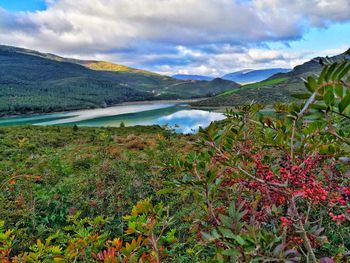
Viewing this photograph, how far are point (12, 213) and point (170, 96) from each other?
13381 cm

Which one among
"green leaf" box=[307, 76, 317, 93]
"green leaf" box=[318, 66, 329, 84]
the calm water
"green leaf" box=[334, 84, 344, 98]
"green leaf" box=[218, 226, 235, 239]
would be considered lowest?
the calm water

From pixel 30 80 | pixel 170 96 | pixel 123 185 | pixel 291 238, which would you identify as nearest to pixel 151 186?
pixel 123 185

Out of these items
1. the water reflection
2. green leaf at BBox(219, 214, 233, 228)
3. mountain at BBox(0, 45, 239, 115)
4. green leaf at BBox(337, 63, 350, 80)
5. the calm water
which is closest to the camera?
green leaf at BBox(337, 63, 350, 80)

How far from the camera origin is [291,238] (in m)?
1.24

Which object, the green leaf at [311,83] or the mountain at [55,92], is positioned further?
the mountain at [55,92]

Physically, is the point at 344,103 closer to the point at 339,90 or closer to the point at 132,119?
the point at 339,90

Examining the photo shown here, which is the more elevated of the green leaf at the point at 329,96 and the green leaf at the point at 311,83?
the green leaf at the point at 311,83

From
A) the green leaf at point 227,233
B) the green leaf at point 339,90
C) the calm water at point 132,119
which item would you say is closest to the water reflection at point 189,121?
the calm water at point 132,119

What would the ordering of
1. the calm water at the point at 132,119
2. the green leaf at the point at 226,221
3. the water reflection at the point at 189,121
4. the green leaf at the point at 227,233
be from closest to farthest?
the green leaf at the point at 227,233 < the green leaf at the point at 226,221 < the water reflection at the point at 189,121 < the calm water at the point at 132,119

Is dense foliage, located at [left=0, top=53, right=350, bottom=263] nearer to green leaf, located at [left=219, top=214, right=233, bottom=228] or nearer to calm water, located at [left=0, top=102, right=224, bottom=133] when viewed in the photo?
green leaf, located at [left=219, top=214, right=233, bottom=228]

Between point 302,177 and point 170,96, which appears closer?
point 302,177

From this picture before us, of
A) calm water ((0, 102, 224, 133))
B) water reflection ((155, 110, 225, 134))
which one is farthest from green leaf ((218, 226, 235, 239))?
calm water ((0, 102, 224, 133))

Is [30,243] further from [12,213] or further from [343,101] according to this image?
[343,101]

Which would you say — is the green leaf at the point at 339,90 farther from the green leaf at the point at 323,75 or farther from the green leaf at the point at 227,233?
the green leaf at the point at 227,233
